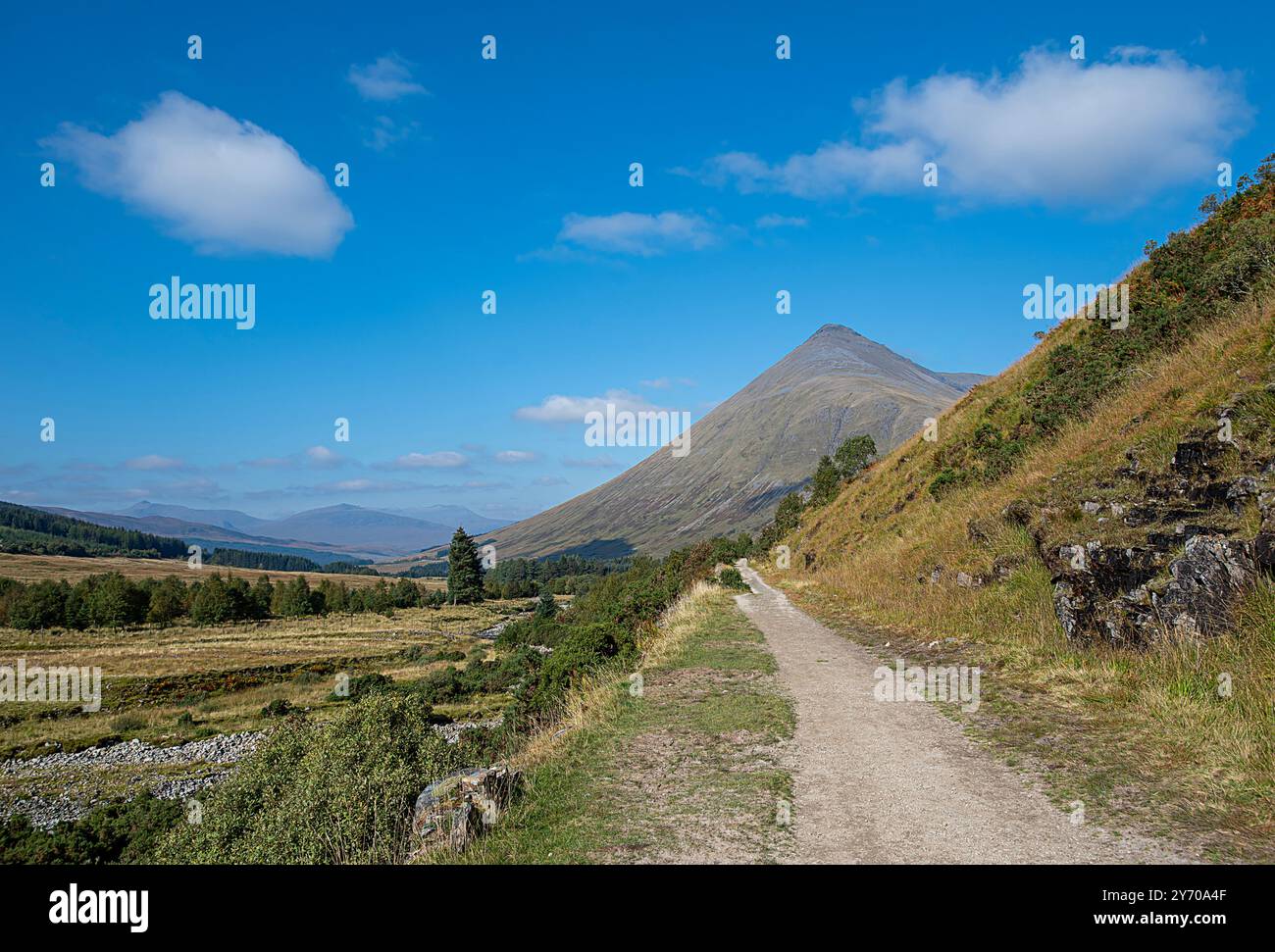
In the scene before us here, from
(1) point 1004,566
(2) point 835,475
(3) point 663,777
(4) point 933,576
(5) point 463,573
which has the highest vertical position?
(2) point 835,475

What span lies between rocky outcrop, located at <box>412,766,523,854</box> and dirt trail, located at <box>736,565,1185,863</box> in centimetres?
318

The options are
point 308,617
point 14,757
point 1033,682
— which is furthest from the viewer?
point 308,617

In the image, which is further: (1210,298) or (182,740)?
(182,740)

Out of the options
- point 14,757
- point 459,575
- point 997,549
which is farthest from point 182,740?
point 459,575

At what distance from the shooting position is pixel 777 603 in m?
24.5

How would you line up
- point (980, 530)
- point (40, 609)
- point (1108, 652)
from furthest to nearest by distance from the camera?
1. point (40, 609)
2. point (980, 530)
3. point (1108, 652)

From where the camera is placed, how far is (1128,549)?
9.51m

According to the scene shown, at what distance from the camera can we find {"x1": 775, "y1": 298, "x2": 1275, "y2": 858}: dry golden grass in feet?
19.3

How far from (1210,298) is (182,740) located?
209 feet

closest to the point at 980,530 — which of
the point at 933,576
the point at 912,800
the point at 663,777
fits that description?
the point at 933,576

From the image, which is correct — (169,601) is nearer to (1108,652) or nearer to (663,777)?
(663,777)

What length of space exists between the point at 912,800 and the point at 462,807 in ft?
15.1

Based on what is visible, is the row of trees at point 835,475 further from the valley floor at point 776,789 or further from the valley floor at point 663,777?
the valley floor at point 776,789
